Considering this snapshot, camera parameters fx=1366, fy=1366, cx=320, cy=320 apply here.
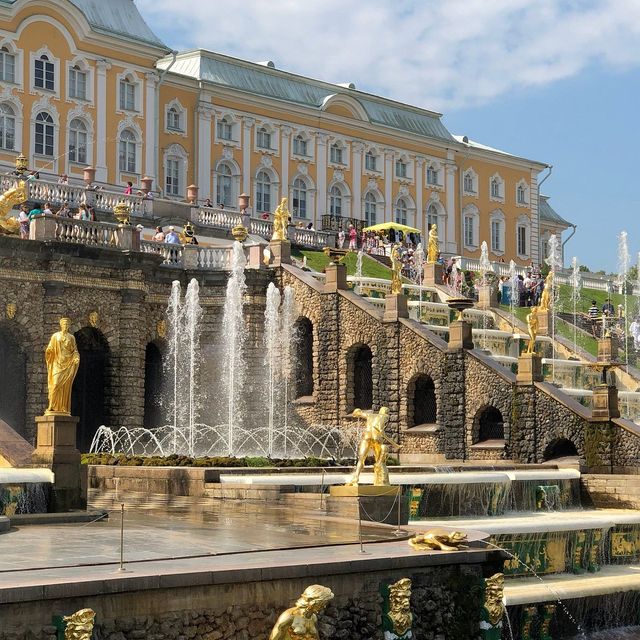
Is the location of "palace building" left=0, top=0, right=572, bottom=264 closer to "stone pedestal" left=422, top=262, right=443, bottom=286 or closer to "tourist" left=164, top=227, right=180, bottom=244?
"tourist" left=164, top=227, right=180, bottom=244

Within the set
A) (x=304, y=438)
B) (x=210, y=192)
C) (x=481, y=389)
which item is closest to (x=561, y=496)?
(x=481, y=389)

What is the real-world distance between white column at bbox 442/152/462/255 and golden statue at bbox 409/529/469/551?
5184 centimetres

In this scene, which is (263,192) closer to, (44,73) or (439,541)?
(44,73)

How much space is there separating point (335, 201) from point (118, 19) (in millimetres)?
14429

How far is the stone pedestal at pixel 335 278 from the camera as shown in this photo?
129ft

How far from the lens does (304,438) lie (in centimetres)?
3862

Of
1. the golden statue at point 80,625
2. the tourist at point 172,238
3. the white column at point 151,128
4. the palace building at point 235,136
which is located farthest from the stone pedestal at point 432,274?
the golden statue at point 80,625

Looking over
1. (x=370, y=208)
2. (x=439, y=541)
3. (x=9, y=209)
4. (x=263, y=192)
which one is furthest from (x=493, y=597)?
(x=370, y=208)

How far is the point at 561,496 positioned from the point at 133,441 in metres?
11.5

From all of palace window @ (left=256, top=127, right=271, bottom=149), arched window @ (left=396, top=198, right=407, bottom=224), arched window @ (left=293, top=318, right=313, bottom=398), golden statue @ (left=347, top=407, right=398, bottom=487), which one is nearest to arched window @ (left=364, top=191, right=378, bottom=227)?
arched window @ (left=396, top=198, right=407, bottom=224)

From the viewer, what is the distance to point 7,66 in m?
50.8

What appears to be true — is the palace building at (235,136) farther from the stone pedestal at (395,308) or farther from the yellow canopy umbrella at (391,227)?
the stone pedestal at (395,308)

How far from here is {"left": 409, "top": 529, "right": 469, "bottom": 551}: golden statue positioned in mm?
17047

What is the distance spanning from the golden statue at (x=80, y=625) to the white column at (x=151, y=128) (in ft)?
140
